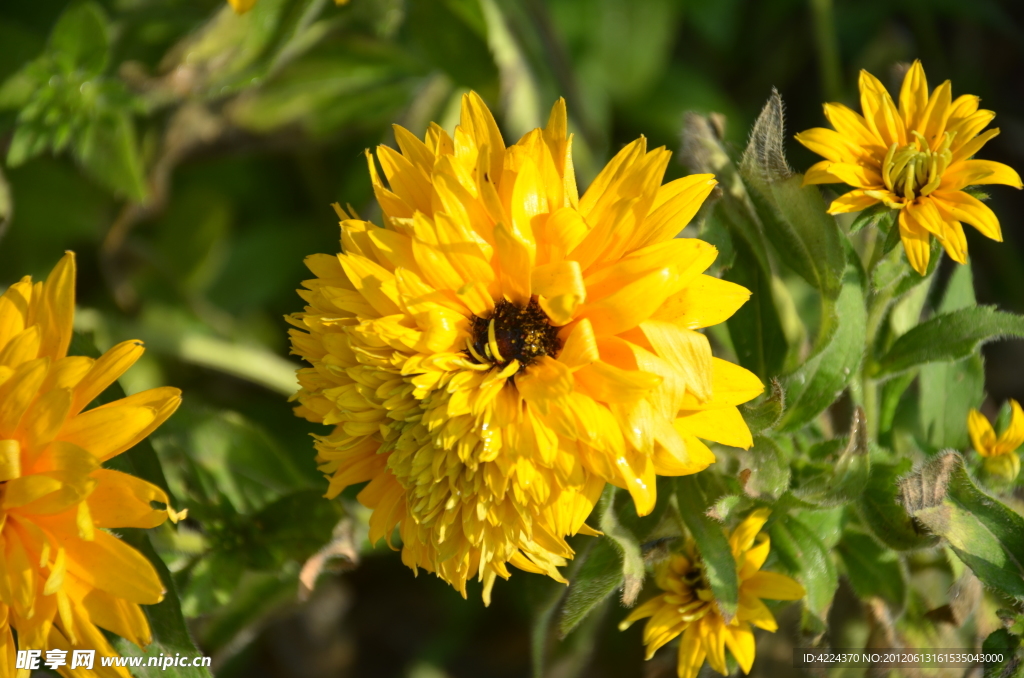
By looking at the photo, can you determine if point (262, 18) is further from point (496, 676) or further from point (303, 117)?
point (496, 676)

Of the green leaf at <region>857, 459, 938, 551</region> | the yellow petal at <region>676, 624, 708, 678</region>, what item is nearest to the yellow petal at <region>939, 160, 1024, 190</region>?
the green leaf at <region>857, 459, 938, 551</region>

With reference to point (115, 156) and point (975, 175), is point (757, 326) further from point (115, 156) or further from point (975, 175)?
point (115, 156)

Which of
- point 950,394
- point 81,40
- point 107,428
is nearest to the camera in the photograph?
point 107,428

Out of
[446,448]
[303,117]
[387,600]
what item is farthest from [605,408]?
[387,600]

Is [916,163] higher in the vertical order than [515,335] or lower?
higher

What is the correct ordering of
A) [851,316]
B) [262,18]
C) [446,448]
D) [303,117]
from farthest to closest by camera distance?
[303,117] → [262,18] → [851,316] → [446,448]

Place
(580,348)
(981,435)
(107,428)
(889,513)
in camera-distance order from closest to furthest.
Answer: (580,348), (107,428), (889,513), (981,435)

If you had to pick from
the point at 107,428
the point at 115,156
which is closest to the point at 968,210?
the point at 107,428
